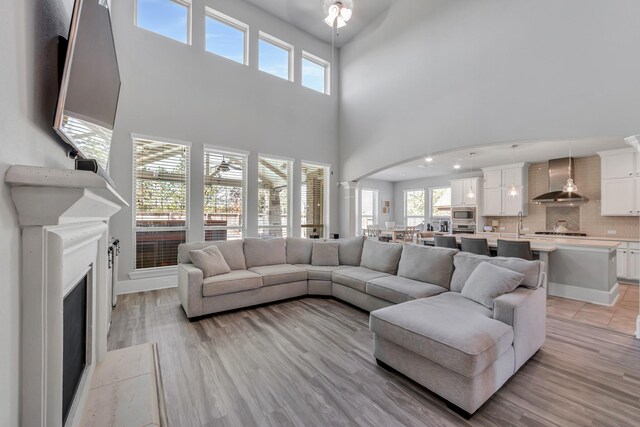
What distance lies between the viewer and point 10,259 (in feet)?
2.70

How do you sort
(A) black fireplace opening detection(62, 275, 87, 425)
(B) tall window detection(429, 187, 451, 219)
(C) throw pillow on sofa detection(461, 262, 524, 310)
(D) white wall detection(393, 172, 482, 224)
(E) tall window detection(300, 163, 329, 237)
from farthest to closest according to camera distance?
(B) tall window detection(429, 187, 451, 219) < (D) white wall detection(393, 172, 482, 224) < (E) tall window detection(300, 163, 329, 237) < (C) throw pillow on sofa detection(461, 262, 524, 310) < (A) black fireplace opening detection(62, 275, 87, 425)

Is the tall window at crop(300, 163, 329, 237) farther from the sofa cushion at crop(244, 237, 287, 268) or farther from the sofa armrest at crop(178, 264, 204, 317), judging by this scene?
the sofa armrest at crop(178, 264, 204, 317)

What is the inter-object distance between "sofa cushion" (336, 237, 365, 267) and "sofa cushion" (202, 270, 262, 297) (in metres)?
1.50

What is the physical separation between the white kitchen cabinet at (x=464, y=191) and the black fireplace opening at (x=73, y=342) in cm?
863

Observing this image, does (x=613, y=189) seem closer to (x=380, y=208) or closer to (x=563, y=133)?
(x=563, y=133)

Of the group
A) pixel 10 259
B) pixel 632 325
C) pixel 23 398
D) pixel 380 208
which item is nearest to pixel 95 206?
pixel 10 259

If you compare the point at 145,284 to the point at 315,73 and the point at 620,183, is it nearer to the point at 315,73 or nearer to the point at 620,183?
the point at 315,73

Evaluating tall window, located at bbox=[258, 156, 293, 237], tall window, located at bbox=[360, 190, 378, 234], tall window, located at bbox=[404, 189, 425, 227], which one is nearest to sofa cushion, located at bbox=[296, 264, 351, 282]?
tall window, located at bbox=[258, 156, 293, 237]

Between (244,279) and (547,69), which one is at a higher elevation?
(547,69)

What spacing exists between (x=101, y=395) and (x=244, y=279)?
199 cm

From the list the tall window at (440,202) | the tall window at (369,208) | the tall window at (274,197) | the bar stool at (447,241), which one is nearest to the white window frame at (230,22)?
the tall window at (274,197)

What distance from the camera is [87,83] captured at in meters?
1.42

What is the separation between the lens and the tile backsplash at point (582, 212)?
19.6ft

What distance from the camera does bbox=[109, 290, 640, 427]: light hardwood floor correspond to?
5.75ft
